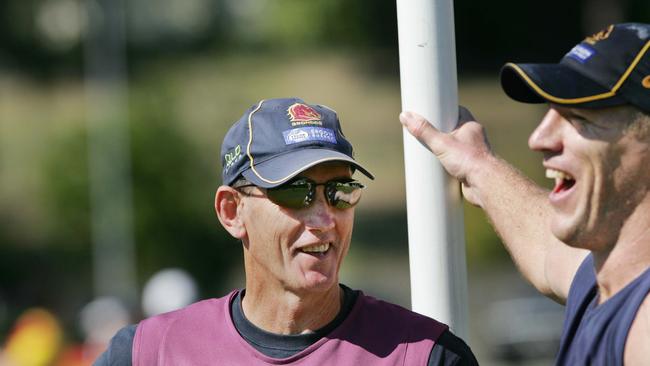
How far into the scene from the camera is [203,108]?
1305 inches

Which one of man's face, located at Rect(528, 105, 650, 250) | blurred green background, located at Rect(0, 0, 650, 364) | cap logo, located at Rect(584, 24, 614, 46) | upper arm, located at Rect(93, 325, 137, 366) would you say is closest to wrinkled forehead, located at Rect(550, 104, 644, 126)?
man's face, located at Rect(528, 105, 650, 250)

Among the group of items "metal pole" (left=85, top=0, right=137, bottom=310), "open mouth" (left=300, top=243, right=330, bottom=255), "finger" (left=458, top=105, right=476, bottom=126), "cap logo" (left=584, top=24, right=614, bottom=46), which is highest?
"cap logo" (left=584, top=24, right=614, bottom=46)

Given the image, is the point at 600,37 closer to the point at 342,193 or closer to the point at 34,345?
the point at 342,193

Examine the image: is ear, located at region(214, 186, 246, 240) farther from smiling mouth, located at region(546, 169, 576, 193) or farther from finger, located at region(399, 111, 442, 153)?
smiling mouth, located at region(546, 169, 576, 193)

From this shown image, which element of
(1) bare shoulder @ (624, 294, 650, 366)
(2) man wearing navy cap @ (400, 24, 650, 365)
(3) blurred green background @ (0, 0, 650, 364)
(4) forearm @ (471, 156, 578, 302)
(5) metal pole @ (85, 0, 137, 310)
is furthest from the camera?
(3) blurred green background @ (0, 0, 650, 364)

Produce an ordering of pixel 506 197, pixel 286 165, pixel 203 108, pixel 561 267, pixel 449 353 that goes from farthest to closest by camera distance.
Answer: pixel 203 108, pixel 506 197, pixel 561 267, pixel 286 165, pixel 449 353

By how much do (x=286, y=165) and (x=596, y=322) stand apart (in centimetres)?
98

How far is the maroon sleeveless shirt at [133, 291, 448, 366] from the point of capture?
3496 mm

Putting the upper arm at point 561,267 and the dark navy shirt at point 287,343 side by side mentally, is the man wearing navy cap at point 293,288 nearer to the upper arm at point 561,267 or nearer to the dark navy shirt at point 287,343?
the dark navy shirt at point 287,343

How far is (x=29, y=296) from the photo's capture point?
3219 cm

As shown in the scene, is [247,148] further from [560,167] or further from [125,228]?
[125,228]

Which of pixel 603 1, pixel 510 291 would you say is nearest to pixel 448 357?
pixel 510 291

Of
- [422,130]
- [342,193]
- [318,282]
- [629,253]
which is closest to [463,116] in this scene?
[422,130]

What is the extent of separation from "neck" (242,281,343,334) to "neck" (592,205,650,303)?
823 millimetres
